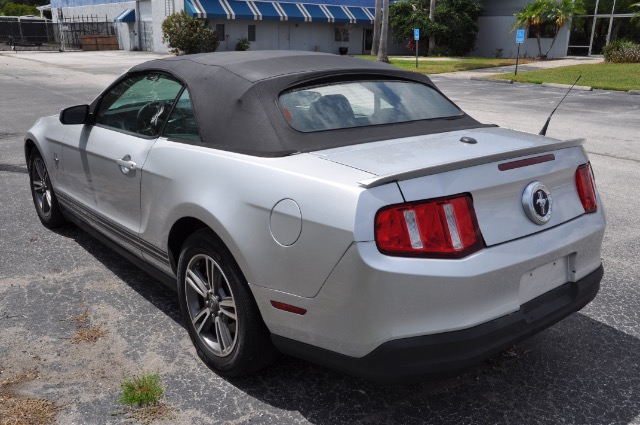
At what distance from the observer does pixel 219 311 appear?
9.82 feet

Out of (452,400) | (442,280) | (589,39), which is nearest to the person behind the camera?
(442,280)

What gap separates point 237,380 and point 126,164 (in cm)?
144

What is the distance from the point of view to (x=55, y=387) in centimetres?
293

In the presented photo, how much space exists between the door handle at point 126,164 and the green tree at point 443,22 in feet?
129

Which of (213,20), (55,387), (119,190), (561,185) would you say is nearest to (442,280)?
(561,185)

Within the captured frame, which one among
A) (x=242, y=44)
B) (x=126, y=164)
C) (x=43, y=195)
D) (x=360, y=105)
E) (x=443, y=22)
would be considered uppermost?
(x=443, y=22)

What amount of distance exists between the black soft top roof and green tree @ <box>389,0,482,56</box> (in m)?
38.9

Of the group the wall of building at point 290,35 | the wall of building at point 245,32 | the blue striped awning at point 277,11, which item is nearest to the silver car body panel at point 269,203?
the blue striped awning at point 277,11

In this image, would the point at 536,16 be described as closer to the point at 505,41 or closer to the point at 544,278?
the point at 505,41

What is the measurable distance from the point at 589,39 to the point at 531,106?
28080mm

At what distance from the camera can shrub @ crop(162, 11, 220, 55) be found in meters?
35.1

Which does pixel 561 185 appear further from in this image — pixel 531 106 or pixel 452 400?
pixel 531 106

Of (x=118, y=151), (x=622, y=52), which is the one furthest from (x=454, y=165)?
(x=622, y=52)

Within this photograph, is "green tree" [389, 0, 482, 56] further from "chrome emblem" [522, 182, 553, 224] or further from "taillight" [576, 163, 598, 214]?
"chrome emblem" [522, 182, 553, 224]
